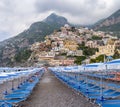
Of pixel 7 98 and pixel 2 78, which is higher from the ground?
pixel 2 78

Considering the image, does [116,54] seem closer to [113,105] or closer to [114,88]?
[114,88]

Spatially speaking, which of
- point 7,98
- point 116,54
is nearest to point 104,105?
point 7,98

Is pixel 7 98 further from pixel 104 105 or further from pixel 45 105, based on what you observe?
pixel 104 105

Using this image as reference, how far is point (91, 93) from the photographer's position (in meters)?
18.9

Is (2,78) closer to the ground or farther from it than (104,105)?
farther from it

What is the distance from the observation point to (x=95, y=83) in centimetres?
2502

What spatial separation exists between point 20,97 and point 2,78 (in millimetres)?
4404

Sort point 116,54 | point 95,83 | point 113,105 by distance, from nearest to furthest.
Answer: point 113,105
point 95,83
point 116,54

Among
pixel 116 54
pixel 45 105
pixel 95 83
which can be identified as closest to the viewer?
pixel 45 105

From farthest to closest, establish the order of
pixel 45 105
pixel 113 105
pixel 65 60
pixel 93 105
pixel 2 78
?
pixel 65 60
pixel 45 105
pixel 93 105
pixel 2 78
pixel 113 105

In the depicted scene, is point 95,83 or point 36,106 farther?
point 95,83

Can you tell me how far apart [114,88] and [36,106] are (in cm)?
487

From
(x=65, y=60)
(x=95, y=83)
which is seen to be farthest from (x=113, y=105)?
(x=65, y=60)

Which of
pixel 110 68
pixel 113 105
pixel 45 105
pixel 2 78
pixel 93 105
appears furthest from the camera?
pixel 45 105
